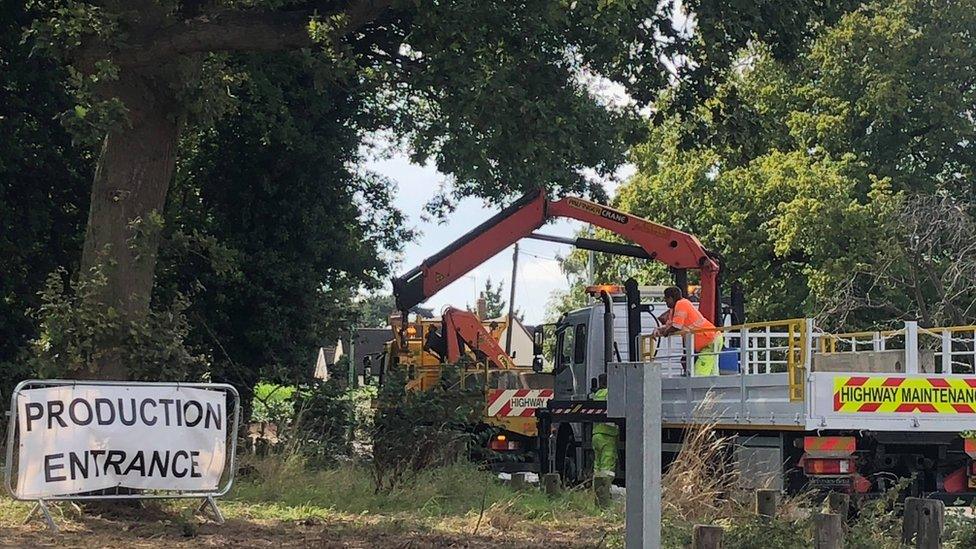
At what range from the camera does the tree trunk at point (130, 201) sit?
10.2 m

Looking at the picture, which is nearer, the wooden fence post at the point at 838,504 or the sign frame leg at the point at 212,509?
the wooden fence post at the point at 838,504

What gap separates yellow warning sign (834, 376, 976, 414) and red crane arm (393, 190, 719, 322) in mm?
6536

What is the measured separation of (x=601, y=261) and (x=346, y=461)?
22332 mm

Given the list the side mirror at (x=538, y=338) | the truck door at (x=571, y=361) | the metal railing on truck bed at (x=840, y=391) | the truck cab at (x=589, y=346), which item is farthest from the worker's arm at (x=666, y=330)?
the side mirror at (x=538, y=338)

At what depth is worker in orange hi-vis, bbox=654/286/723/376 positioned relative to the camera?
42.8 feet

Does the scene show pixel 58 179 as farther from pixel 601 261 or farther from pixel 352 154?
pixel 601 261

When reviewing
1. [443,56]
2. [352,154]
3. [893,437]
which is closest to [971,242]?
[352,154]

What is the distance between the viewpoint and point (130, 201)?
10328mm

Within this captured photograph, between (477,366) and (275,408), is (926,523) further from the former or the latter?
(477,366)

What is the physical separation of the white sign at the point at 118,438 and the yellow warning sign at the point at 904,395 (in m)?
5.56

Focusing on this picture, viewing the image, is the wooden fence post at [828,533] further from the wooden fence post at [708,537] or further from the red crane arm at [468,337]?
the red crane arm at [468,337]

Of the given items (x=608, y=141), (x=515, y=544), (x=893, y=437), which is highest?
(x=608, y=141)

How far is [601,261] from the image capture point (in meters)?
36.0

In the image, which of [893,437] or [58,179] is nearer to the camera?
[893,437]
